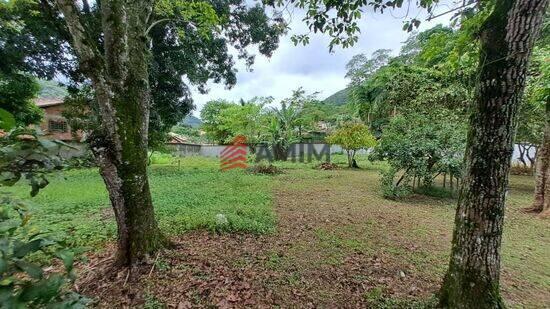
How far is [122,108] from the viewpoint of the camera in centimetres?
263

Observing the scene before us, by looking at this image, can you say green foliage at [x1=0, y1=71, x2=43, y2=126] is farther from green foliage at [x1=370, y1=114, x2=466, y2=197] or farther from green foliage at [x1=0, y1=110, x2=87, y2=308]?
green foliage at [x1=370, y1=114, x2=466, y2=197]

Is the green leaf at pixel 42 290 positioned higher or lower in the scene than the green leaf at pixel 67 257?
lower

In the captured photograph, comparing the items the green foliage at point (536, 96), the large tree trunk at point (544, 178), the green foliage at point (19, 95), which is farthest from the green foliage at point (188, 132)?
the large tree trunk at point (544, 178)

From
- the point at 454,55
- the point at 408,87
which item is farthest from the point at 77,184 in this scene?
the point at 408,87

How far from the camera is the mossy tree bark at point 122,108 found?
250cm

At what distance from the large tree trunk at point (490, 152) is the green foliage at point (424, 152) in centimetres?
476

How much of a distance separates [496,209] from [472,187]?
0.72 feet

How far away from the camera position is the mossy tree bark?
250 cm

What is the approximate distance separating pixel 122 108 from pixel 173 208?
3.00 m

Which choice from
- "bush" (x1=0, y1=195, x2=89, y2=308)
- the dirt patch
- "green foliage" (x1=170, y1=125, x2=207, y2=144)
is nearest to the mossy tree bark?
the dirt patch

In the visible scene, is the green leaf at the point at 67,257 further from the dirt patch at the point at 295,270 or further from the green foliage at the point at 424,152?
the green foliage at the point at 424,152

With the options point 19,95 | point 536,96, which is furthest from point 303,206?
point 19,95

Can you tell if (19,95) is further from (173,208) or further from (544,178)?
(544,178)

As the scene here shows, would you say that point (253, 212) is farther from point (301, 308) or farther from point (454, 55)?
point (454, 55)
